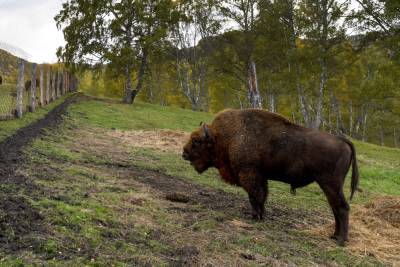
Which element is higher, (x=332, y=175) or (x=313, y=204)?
(x=332, y=175)

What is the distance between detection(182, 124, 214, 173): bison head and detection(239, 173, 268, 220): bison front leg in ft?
3.47

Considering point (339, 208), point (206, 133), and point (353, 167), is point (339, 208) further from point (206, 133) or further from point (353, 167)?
point (206, 133)

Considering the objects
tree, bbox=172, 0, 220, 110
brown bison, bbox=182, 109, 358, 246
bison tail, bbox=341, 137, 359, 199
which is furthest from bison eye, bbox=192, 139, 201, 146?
tree, bbox=172, 0, 220, 110

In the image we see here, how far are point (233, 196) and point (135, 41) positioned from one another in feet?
96.9

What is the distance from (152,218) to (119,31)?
32.2m

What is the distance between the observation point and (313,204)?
1062cm

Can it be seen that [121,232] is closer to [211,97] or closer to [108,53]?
[108,53]

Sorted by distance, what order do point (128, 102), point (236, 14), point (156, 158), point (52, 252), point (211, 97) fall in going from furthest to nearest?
1. point (211, 97)
2. point (128, 102)
3. point (236, 14)
4. point (156, 158)
5. point (52, 252)

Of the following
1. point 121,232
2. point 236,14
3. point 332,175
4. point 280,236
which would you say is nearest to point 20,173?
point 121,232

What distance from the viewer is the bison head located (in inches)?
358

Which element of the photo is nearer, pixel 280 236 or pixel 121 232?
pixel 121 232

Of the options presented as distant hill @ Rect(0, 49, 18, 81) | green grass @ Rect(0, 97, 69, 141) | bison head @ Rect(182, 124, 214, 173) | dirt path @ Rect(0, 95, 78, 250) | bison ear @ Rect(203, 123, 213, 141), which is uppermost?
distant hill @ Rect(0, 49, 18, 81)

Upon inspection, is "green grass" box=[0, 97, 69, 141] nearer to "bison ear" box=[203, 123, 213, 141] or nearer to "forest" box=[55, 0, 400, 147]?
"bison ear" box=[203, 123, 213, 141]

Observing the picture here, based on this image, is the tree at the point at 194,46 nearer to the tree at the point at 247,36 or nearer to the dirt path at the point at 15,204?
the tree at the point at 247,36
